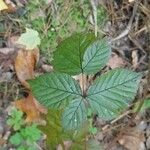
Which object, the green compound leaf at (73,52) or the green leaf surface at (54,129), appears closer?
the green compound leaf at (73,52)

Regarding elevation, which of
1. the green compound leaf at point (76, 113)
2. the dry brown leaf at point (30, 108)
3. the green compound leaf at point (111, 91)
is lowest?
the dry brown leaf at point (30, 108)

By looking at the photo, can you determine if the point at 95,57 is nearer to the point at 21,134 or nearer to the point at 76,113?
the point at 76,113

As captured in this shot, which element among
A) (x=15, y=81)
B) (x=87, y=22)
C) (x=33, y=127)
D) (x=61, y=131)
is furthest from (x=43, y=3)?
(x=61, y=131)

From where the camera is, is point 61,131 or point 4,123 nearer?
point 61,131

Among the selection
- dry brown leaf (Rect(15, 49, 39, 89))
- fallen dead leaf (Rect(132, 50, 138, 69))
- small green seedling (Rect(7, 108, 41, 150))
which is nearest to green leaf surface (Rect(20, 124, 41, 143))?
small green seedling (Rect(7, 108, 41, 150))

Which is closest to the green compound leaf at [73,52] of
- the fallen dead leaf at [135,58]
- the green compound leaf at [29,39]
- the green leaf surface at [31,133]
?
Answer: the green leaf surface at [31,133]

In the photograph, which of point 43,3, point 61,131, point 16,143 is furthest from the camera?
point 43,3

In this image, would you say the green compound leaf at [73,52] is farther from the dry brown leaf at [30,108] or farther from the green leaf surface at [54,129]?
the dry brown leaf at [30,108]

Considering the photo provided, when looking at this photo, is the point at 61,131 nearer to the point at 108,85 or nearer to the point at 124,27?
the point at 108,85
